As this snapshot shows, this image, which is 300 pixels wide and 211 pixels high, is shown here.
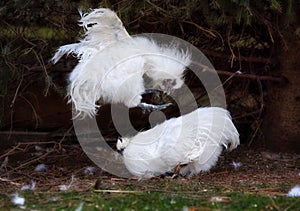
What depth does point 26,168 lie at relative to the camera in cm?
541

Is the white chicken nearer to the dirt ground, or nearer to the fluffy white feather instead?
the fluffy white feather

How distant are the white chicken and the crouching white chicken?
0.32m

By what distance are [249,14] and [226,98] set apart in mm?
1610

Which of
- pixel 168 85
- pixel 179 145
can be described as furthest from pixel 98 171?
pixel 168 85

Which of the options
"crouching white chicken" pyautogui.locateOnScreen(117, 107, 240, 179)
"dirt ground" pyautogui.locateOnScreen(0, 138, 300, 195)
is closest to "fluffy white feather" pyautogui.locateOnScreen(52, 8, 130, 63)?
"crouching white chicken" pyautogui.locateOnScreen(117, 107, 240, 179)

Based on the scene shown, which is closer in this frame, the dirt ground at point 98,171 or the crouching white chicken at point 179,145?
the dirt ground at point 98,171

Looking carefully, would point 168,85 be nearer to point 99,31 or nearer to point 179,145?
point 179,145

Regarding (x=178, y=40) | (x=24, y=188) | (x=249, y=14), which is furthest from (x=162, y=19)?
(x=24, y=188)

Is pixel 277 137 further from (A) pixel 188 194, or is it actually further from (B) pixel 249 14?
(A) pixel 188 194

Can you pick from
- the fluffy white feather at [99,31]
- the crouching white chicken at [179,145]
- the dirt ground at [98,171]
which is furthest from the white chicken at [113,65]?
the dirt ground at [98,171]

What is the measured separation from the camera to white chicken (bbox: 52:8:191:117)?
14.8ft

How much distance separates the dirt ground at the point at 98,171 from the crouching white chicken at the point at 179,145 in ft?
0.47

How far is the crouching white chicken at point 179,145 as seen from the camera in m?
4.64

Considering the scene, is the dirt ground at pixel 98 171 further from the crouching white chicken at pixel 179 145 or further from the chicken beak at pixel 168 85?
the chicken beak at pixel 168 85
